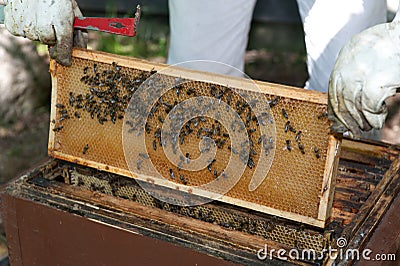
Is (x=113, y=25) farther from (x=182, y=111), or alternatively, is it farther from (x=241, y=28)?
(x=241, y=28)

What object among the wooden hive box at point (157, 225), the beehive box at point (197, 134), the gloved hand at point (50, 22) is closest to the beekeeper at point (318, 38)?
the gloved hand at point (50, 22)

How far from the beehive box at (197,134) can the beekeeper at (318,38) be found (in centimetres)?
11

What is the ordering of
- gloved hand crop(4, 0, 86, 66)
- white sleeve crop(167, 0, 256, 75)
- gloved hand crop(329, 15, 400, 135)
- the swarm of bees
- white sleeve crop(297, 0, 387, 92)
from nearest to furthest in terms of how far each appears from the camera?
gloved hand crop(329, 15, 400, 135) < the swarm of bees < gloved hand crop(4, 0, 86, 66) < white sleeve crop(297, 0, 387, 92) < white sleeve crop(167, 0, 256, 75)

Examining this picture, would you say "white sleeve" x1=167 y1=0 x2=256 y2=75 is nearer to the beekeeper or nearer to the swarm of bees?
the beekeeper

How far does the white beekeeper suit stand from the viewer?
2.55 m

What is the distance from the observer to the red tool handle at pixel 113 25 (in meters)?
1.96

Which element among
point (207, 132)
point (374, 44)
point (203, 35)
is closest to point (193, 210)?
point (207, 132)

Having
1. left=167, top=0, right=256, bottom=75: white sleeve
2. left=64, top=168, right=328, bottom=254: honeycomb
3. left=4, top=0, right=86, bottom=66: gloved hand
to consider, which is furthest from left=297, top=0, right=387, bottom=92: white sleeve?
left=4, top=0, right=86, bottom=66: gloved hand

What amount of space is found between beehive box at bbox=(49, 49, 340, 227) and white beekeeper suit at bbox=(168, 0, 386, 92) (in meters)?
0.83

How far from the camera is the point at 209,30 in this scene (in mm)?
2846

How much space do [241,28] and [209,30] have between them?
6.6 inches

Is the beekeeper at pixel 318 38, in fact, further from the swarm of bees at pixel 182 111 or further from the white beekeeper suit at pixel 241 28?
the swarm of bees at pixel 182 111

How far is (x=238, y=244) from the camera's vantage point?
1822 millimetres

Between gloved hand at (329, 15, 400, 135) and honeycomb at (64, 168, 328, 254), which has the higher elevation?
gloved hand at (329, 15, 400, 135)
